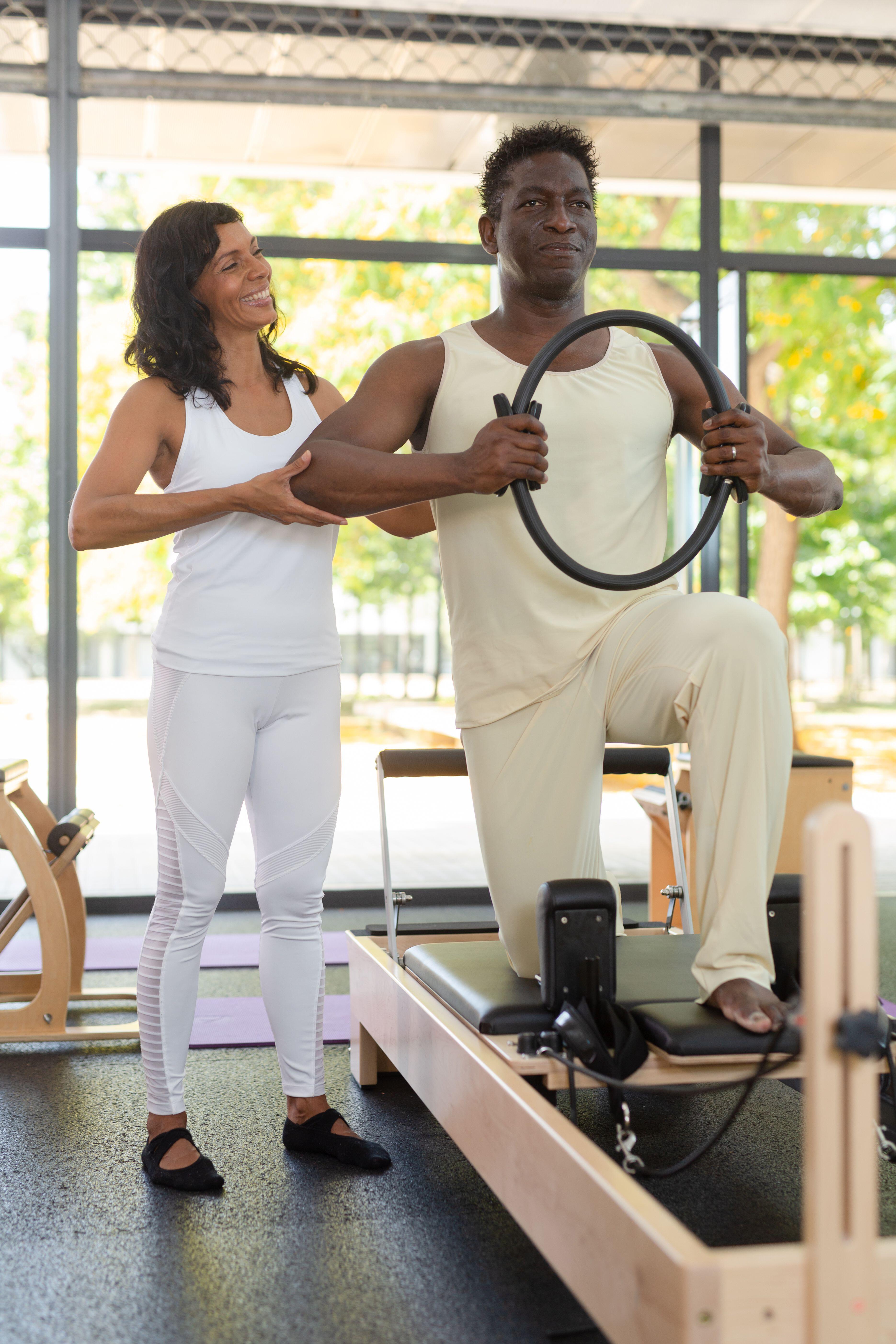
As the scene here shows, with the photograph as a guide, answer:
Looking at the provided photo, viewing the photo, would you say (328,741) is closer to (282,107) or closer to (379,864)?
(379,864)

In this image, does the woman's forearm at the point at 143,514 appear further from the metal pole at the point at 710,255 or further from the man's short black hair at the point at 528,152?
the metal pole at the point at 710,255

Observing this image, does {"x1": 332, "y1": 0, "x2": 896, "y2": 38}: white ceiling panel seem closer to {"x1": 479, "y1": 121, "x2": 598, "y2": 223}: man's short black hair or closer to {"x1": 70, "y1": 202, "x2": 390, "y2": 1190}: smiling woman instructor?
{"x1": 479, "y1": 121, "x2": 598, "y2": 223}: man's short black hair

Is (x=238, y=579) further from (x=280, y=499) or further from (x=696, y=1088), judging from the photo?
(x=696, y=1088)

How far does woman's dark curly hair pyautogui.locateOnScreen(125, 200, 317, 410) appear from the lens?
204 cm

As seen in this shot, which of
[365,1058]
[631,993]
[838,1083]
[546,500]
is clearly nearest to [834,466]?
[546,500]

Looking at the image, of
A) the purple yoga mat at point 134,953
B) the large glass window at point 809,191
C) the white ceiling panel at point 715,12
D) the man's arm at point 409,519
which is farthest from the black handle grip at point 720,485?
the large glass window at point 809,191

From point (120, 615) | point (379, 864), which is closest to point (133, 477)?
point (120, 615)

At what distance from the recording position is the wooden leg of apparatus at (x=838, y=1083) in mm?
1068

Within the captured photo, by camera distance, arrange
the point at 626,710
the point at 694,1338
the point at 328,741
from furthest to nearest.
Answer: the point at 328,741, the point at 626,710, the point at 694,1338

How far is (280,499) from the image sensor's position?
190 cm

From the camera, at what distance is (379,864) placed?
477cm

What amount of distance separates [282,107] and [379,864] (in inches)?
110

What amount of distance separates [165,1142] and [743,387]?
11.3 feet

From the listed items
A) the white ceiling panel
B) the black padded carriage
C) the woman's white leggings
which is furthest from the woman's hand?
the white ceiling panel
